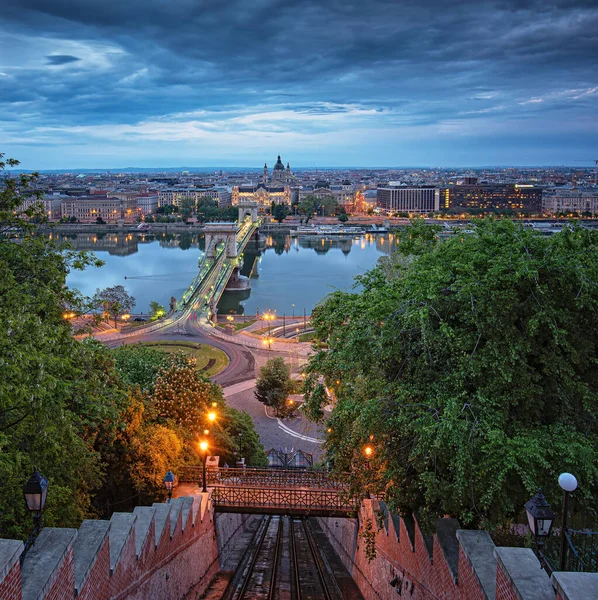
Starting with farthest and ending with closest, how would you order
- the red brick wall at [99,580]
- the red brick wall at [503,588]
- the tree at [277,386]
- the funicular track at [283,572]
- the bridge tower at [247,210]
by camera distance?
the bridge tower at [247,210] → the tree at [277,386] → the funicular track at [283,572] → the red brick wall at [99,580] → the red brick wall at [503,588]

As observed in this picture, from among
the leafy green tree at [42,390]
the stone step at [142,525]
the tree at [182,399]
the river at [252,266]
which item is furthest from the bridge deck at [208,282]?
the stone step at [142,525]

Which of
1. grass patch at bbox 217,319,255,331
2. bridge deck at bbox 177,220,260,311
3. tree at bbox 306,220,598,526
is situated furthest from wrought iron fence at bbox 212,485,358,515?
bridge deck at bbox 177,220,260,311

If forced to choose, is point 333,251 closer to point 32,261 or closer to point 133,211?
point 133,211

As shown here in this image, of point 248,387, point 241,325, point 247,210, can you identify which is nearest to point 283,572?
point 248,387

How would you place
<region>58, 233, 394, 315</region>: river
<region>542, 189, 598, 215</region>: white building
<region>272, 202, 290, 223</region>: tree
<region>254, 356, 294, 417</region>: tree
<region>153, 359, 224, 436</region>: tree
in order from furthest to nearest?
<region>542, 189, 598, 215</region>: white building
<region>272, 202, 290, 223</region>: tree
<region>58, 233, 394, 315</region>: river
<region>254, 356, 294, 417</region>: tree
<region>153, 359, 224, 436</region>: tree

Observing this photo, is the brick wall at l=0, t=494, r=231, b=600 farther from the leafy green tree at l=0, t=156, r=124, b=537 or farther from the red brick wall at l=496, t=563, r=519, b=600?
the red brick wall at l=496, t=563, r=519, b=600

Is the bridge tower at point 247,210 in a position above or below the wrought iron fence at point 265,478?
above

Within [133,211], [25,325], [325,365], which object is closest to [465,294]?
[325,365]

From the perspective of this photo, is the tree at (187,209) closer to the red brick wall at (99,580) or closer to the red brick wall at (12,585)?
the red brick wall at (99,580)
